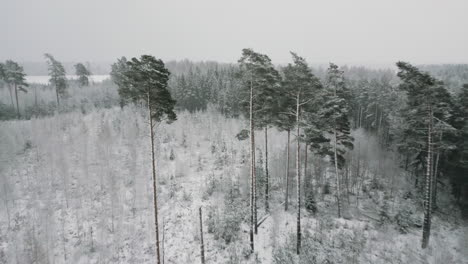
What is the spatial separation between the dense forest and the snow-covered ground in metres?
0.11

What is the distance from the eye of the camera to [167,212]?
1833 cm

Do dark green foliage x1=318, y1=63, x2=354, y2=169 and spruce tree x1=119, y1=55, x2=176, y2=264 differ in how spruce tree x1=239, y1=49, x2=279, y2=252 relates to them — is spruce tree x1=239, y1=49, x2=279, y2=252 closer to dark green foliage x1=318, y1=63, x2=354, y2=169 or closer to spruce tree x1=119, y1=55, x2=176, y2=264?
spruce tree x1=119, y1=55, x2=176, y2=264

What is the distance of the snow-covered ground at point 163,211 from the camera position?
14.8 m

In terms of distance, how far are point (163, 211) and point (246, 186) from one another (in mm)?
7723

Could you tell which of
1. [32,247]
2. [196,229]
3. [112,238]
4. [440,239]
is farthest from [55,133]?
[440,239]

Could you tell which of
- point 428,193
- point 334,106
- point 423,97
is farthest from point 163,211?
point 423,97

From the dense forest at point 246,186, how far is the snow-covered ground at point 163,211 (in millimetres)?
111

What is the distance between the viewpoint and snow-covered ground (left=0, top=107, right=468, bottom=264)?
48.6 feet

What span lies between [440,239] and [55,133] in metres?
40.9

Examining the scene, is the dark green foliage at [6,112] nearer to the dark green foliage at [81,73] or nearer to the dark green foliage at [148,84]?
the dark green foliage at [81,73]

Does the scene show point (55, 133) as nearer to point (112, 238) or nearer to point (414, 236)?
point (112, 238)

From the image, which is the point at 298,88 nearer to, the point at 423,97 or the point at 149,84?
the point at 423,97

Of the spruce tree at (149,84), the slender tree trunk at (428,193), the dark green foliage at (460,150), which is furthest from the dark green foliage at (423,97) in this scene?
the spruce tree at (149,84)

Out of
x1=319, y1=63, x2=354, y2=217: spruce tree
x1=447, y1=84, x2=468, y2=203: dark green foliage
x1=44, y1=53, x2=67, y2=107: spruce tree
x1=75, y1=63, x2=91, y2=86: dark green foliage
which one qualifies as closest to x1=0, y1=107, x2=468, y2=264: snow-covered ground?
x1=447, y1=84, x2=468, y2=203: dark green foliage
